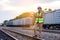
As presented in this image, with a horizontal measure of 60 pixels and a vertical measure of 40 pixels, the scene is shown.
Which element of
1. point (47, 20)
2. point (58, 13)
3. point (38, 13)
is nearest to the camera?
point (38, 13)

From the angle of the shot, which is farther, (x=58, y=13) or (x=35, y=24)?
(x=58, y=13)

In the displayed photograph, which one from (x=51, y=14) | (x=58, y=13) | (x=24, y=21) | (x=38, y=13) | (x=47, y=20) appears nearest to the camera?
(x=38, y=13)

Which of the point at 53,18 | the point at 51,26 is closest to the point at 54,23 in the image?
the point at 53,18

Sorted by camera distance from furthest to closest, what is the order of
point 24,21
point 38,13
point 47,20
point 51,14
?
point 24,21
point 47,20
point 51,14
point 38,13

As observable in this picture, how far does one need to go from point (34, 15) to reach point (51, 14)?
27.5 metres

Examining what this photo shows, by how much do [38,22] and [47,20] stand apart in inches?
1193

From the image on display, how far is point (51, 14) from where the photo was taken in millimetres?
40844

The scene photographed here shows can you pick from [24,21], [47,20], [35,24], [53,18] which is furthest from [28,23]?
[35,24]

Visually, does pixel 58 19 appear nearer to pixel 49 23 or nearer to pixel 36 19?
pixel 49 23

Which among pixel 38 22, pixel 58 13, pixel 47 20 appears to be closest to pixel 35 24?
pixel 38 22

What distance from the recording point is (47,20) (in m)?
43.8

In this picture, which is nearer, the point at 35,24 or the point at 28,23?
the point at 35,24

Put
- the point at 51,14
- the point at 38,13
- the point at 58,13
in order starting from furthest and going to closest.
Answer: the point at 51,14
the point at 58,13
the point at 38,13

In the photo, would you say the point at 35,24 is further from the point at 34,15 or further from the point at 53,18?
the point at 53,18
